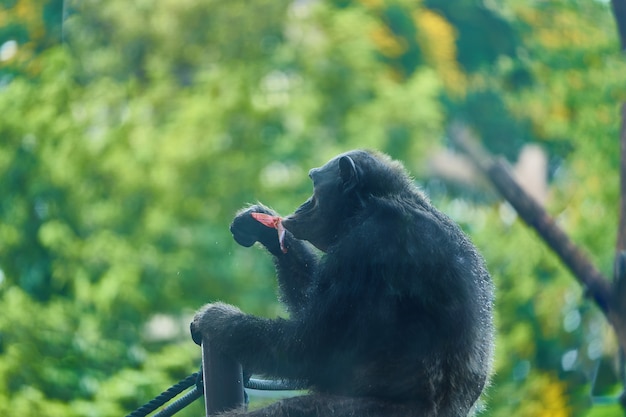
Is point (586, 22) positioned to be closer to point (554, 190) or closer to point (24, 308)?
point (554, 190)

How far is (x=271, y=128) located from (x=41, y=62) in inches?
82.5

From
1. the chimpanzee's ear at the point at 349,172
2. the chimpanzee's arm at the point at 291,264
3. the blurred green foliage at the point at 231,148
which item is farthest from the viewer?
the blurred green foliage at the point at 231,148

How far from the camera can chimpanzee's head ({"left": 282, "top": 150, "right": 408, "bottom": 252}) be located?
225 centimetres

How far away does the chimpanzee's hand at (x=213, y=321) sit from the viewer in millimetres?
1953

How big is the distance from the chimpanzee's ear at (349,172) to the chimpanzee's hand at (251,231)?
0.29 meters

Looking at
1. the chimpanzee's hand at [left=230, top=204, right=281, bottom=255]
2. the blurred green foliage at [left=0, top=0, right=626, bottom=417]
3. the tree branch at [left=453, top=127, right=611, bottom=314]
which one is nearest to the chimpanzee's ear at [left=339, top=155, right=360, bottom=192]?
the chimpanzee's hand at [left=230, top=204, right=281, bottom=255]

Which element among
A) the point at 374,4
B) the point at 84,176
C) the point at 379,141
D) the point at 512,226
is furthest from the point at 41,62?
the point at 512,226

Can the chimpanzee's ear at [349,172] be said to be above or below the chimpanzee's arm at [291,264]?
above

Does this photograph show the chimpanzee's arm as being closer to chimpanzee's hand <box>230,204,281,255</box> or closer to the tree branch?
chimpanzee's hand <box>230,204,281,255</box>

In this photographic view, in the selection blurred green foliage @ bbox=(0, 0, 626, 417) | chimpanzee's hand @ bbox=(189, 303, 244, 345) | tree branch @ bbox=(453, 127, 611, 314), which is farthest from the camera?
blurred green foliage @ bbox=(0, 0, 626, 417)

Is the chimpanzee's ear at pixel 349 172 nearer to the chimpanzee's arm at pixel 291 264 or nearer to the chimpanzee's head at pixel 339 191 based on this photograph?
the chimpanzee's head at pixel 339 191

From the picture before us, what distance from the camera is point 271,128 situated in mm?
6902

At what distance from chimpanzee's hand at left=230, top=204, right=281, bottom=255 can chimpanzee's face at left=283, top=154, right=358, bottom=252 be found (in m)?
0.07

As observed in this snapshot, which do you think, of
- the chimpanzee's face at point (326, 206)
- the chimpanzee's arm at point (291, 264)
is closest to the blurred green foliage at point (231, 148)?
the chimpanzee's arm at point (291, 264)
